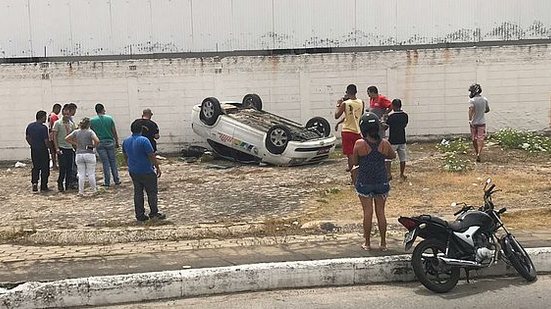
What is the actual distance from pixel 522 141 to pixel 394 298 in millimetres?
10363

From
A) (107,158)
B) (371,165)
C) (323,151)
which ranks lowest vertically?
(323,151)

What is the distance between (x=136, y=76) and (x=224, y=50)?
8.34 ft

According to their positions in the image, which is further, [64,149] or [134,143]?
[64,149]

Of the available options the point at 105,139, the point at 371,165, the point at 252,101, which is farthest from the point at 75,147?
the point at 371,165

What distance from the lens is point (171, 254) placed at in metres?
6.88

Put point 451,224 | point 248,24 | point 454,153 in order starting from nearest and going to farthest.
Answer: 1. point 451,224
2. point 454,153
3. point 248,24

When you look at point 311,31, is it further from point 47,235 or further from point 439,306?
point 439,306

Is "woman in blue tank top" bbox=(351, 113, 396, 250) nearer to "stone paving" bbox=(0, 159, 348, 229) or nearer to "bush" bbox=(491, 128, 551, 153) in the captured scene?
"stone paving" bbox=(0, 159, 348, 229)

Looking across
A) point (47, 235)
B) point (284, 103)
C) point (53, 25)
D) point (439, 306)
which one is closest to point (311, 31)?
point (284, 103)

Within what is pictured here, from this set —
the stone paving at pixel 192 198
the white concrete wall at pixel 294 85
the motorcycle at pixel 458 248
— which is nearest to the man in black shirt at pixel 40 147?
the stone paving at pixel 192 198

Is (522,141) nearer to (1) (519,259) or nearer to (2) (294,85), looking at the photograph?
(2) (294,85)

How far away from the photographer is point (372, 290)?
237 inches

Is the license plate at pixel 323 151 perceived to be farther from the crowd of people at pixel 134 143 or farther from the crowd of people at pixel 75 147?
the crowd of people at pixel 75 147

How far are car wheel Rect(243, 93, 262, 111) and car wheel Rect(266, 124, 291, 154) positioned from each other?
2.24m
